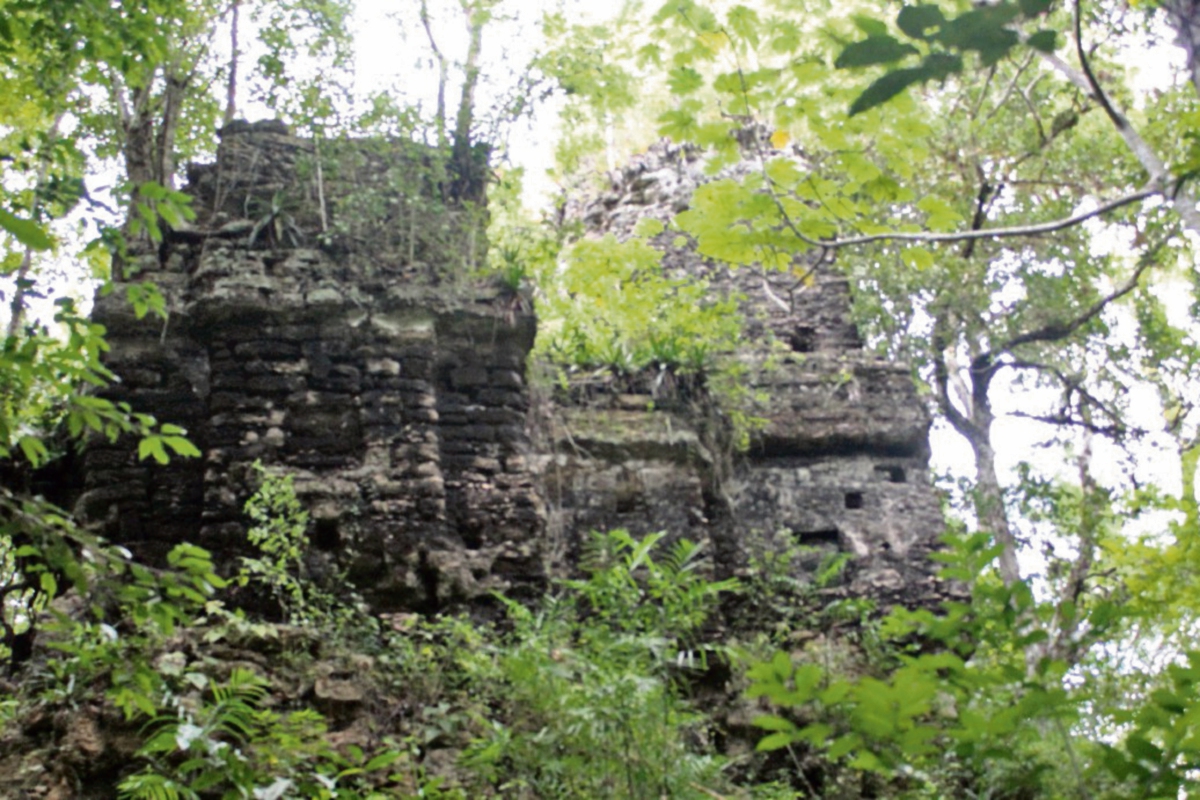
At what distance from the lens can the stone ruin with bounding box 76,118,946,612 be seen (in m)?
6.27

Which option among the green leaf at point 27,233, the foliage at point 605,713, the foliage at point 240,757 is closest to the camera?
the green leaf at point 27,233

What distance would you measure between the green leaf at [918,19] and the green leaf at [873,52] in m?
0.02

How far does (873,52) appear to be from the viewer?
4.56 ft

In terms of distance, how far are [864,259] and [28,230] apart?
895 centimetres

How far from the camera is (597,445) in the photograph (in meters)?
7.59

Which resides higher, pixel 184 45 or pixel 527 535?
pixel 184 45

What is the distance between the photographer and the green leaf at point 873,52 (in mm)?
1385

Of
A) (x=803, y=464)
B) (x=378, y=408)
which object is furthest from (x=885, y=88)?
(x=803, y=464)

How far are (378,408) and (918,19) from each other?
5.52 metres

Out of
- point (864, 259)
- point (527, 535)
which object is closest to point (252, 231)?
point (527, 535)

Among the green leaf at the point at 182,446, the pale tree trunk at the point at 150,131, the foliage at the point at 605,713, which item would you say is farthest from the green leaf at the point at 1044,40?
the pale tree trunk at the point at 150,131

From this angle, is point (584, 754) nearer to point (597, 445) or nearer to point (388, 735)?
point (388, 735)

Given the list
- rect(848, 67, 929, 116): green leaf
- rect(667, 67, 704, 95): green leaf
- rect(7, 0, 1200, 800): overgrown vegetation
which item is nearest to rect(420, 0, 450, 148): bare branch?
rect(7, 0, 1200, 800): overgrown vegetation

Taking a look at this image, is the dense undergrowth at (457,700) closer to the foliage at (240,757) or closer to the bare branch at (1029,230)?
the foliage at (240,757)
